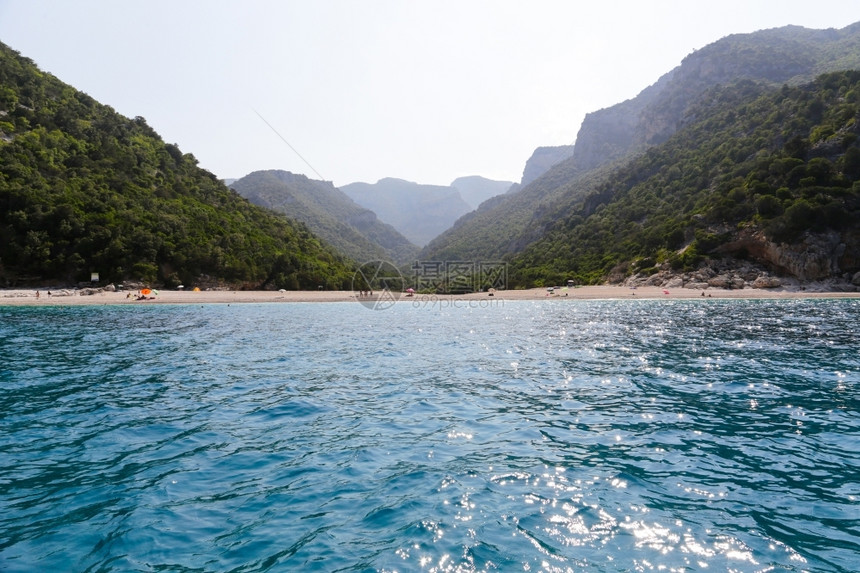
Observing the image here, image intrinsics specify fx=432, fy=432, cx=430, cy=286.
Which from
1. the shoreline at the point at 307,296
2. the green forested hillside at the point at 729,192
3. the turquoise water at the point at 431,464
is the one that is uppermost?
the green forested hillside at the point at 729,192

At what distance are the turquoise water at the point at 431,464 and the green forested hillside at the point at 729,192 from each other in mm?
53606

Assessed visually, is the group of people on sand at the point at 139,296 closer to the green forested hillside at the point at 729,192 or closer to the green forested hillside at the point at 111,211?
the green forested hillside at the point at 111,211

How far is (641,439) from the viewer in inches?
339

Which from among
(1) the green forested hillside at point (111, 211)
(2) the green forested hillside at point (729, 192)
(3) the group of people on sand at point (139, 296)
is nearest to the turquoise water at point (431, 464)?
(3) the group of people on sand at point (139, 296)

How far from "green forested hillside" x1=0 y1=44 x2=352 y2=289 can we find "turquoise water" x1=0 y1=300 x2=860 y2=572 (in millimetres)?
45892

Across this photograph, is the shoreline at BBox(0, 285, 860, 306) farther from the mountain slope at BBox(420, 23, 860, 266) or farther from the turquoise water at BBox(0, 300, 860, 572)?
the mountain slope at BBox(420, 23, 860, 266)

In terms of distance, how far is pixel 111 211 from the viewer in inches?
2288

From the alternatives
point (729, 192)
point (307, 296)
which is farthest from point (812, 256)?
point (307, 296)

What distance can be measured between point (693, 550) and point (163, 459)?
8150 mm

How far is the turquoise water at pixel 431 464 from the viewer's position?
4.95m

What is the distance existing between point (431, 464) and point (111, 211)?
2664 inches

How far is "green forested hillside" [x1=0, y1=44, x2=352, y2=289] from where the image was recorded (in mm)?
51469
